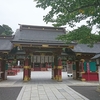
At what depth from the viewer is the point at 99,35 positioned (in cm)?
715

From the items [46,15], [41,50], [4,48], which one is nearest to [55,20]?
[46,15]

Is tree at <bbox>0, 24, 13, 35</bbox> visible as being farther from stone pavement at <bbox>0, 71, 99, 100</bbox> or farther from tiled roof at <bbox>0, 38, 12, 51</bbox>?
stone pavement at <bbox>0, 71, 99, 100</bbox>

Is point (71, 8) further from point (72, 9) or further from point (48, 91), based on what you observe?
point (48, 91)

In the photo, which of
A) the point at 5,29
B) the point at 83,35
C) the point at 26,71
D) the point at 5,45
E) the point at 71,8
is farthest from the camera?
the point at 5,29

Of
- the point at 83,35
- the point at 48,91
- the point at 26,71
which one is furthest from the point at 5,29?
the point at 83,35

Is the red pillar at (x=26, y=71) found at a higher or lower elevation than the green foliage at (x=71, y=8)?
lower

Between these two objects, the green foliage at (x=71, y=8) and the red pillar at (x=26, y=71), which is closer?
the green foliage at (x=71, y=8)

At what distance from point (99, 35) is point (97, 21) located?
1.24 m

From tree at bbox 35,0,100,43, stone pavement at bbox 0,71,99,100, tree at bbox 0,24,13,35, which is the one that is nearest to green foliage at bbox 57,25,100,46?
tree at bbox 35,0,100,43

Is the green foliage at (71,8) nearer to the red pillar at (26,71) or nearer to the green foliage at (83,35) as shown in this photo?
the green foliage at (83,35)

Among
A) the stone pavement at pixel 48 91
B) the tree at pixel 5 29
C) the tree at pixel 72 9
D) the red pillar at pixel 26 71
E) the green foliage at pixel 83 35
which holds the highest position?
the tree at pixel 5 29

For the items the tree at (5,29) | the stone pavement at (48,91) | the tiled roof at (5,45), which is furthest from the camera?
the tree at (5,29)

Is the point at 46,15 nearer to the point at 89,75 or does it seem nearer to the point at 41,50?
the point at 41,50

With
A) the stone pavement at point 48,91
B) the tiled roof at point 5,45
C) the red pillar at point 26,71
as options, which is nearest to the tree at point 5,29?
the tiled roof at point 5,45
